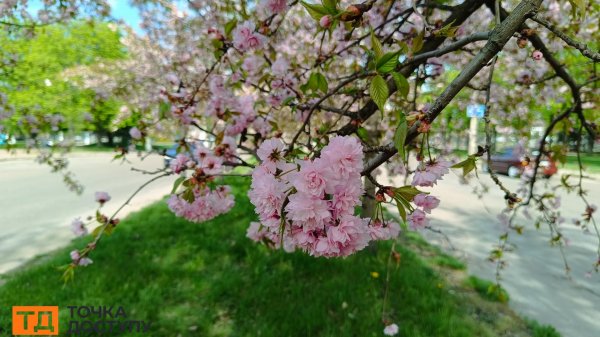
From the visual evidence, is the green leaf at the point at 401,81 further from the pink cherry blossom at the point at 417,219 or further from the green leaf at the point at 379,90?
the pink cherry blossom at the point at 417,219

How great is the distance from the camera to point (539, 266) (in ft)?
14.4

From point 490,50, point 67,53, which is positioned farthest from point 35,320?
point 67,53

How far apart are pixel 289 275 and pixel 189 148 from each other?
209 cm

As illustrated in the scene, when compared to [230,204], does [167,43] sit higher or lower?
higher

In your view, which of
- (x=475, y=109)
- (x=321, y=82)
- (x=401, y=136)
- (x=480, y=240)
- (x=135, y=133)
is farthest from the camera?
(x=480, y=240)

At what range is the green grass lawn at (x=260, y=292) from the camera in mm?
2850

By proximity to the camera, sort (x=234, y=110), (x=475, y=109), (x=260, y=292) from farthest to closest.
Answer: (x=475, y=109) → (x=260, y=292) → (x=234, y=110)

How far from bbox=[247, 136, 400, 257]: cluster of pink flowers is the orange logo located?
2.83m

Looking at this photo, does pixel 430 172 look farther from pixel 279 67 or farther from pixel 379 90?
pixel 279 67

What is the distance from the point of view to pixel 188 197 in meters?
1.42

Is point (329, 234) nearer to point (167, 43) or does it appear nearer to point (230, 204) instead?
point (230, 204)

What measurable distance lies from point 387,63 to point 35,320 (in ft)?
11.4

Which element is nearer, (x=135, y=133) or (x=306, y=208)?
(x=306, y=208)

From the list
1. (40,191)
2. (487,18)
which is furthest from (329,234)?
(40,191)
